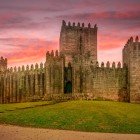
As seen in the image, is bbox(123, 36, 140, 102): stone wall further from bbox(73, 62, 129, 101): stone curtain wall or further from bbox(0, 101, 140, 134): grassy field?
bbox(0, 101, 140, 134): grassy field

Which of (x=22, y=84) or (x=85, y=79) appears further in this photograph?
(x=22, y=84)

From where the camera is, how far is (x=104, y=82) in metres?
67.4

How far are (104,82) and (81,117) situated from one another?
22413 millimetres

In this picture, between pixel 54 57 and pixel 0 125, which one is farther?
pixel 54 57

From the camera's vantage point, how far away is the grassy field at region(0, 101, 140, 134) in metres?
41.9

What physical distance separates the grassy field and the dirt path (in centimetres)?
315

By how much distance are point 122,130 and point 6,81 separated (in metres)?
44.2

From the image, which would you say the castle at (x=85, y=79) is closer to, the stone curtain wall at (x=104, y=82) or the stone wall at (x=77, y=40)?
the stone curtain wall at (x=104, y=82)

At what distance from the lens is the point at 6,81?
82.2 meters

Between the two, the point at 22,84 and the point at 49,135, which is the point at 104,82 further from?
→ the point at 49,135

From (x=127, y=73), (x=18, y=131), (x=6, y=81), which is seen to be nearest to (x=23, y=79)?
(x=6, y=81)

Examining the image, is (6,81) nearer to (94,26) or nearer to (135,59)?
(94,26)

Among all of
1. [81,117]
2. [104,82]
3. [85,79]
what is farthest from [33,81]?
[81,117]

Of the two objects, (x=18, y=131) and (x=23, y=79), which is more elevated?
(x=23, y=79)
